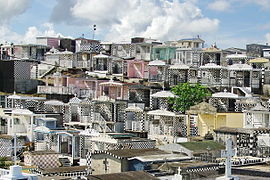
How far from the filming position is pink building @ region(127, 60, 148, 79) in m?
50.9

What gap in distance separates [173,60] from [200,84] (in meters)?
10.1

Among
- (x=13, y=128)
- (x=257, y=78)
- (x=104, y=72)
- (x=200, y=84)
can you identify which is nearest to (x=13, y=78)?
(x=104, y=72)

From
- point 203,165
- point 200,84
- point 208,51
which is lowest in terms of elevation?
point 203,165

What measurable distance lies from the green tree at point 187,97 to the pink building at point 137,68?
36.4 feet

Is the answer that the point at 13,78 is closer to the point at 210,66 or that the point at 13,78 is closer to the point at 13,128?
the point at 13,128

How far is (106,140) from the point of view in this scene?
97.0ft

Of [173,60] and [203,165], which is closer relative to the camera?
[203,165]

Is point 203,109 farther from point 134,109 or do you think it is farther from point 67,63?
point 67,63

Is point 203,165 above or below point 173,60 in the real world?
below

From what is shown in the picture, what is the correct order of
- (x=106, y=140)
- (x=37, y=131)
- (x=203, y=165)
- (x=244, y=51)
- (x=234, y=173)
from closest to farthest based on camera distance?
(x=234, y=173)
(x=203, y=165)
(x=106, y=140)
(x=37, y=131)
(x=244, y=51)

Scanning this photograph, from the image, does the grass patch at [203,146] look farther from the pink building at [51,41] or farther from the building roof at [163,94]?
the pink building at [51,41]

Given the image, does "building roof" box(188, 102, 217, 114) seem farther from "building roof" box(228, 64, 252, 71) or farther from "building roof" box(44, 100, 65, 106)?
"building roof" box(44, 100, 65, 106)

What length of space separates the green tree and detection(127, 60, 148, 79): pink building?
436 inches

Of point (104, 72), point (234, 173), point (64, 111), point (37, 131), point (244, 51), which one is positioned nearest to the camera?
point (234, 173)
